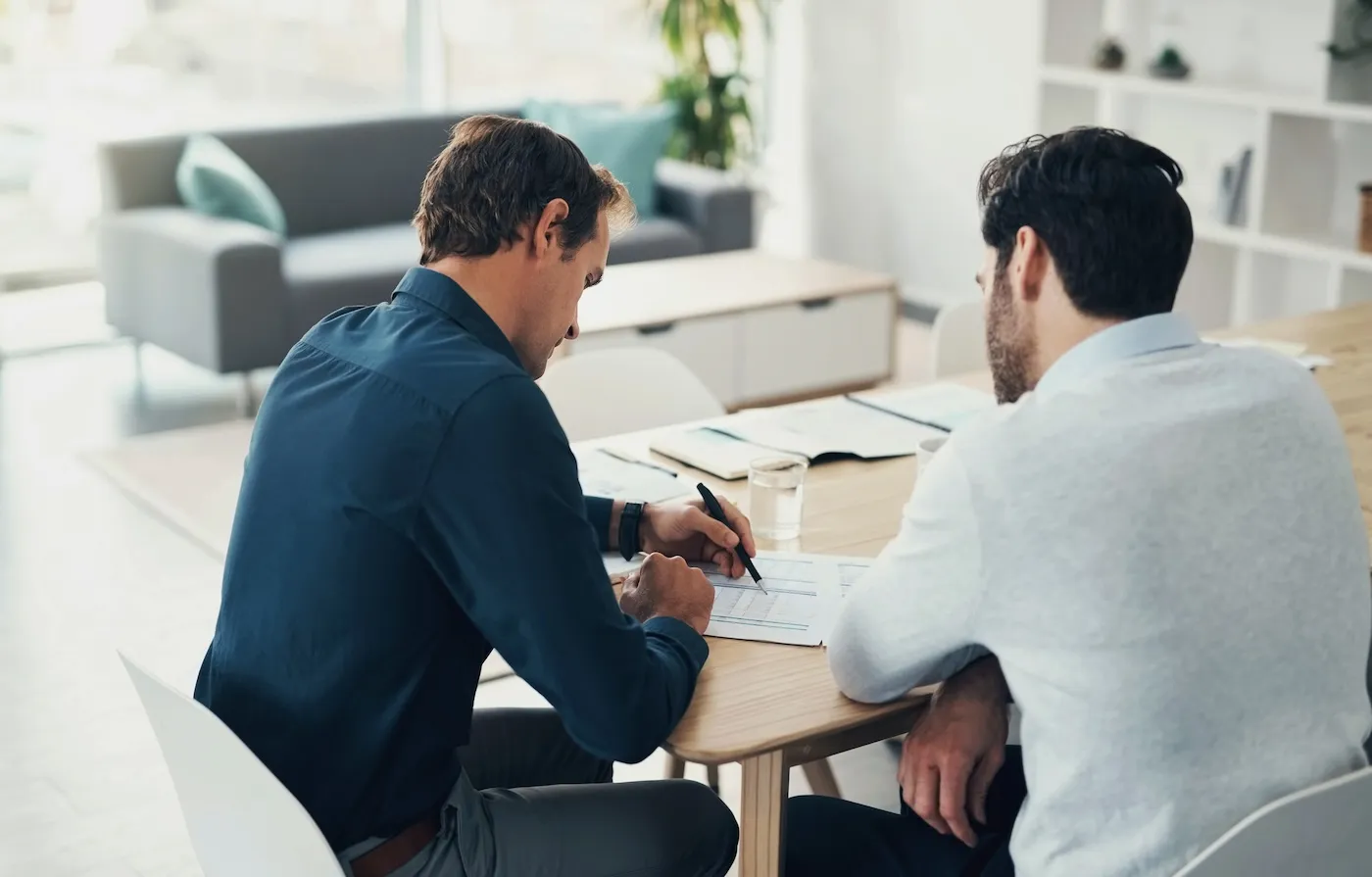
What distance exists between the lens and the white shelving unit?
5082 mm

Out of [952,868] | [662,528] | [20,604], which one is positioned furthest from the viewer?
[20,604]

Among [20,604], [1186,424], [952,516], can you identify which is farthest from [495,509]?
[20,604]

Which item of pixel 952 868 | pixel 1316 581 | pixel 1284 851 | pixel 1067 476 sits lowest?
pixel 952 868

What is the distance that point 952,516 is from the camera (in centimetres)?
151

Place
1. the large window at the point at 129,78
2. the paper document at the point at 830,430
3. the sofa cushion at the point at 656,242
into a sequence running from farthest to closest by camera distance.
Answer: the large window at the point at 129,78
the sofa cushion at the point at 656,242
the paper document at the point at 830,430

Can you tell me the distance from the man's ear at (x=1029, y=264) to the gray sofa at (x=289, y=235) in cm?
370

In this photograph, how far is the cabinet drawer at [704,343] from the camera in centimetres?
475

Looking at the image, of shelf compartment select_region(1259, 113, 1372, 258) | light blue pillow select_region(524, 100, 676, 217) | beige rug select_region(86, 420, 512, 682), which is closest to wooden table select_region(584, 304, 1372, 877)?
beige rug select_region(86, 420, 512, 682)

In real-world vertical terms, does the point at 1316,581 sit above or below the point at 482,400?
below

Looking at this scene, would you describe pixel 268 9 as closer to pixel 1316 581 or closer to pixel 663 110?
pixel 663 110

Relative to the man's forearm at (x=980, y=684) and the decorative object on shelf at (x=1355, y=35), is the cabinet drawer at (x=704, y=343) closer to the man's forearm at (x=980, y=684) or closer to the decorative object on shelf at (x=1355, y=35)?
the decorative object on shelf at (x=1355, y=35)

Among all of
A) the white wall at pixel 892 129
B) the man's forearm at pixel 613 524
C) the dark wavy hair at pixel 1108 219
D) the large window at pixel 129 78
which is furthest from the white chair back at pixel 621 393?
the white wall at pixel 892 129

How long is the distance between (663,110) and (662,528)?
424cm

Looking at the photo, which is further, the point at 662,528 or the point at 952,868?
the point at 662,528
